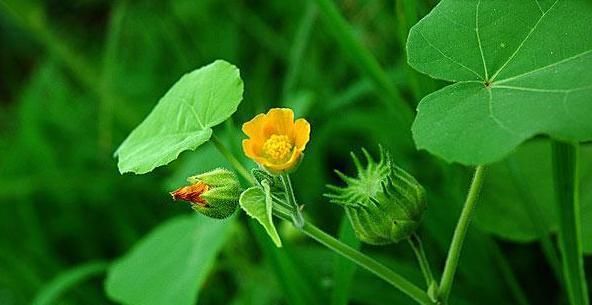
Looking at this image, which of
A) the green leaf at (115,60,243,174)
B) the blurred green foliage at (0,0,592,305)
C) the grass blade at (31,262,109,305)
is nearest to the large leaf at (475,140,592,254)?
the blurred green foliage at (0,0,592,305)

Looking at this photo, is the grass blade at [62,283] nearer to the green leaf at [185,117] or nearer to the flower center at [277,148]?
the green leaf at [185,117]

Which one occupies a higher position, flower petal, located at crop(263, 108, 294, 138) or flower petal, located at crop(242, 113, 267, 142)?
flower petal, located at crop(242, 113, 267, 142)

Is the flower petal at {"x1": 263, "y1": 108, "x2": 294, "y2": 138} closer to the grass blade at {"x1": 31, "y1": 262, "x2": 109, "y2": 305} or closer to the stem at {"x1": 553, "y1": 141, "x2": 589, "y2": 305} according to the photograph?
the stem at {"x1": 553, "y1": 141, "x2": 589, "y2": 305}

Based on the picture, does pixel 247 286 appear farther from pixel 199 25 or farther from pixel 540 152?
pixel 199 25

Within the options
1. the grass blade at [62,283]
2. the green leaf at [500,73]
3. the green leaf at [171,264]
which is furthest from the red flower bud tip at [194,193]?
the grass blade at [62,283]

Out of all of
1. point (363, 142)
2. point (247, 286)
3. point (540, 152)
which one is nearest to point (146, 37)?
point (363, 142)

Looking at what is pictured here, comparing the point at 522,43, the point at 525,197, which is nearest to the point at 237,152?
the point at 525,197
